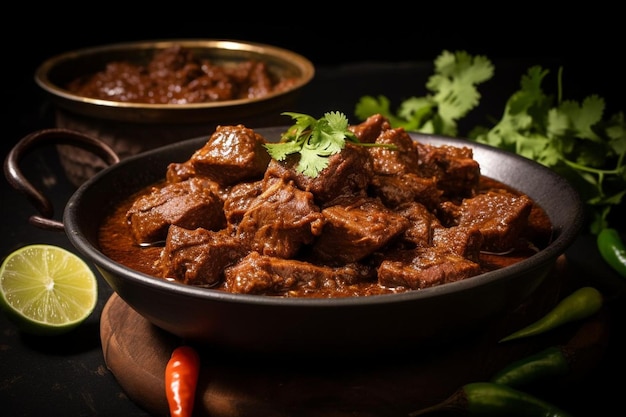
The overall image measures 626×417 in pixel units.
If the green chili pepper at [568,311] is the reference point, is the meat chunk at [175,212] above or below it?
above

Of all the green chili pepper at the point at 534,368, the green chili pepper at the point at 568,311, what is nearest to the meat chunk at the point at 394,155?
the green chili pepper at the point at 568,311

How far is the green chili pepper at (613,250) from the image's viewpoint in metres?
5.00

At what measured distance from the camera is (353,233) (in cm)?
368

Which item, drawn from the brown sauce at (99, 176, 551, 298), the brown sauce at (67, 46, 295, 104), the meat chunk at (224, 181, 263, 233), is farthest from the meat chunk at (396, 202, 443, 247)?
the brown sauce at (67, 46, 295, 104)

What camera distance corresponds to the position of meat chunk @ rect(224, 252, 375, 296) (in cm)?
352

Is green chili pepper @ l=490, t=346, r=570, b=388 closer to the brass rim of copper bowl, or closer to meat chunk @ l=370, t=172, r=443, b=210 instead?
meat chunk @ l=370, t=172, r=443, b=210

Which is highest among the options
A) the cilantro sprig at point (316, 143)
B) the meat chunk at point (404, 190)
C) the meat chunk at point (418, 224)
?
the cilantro sprig at point (316, 143)

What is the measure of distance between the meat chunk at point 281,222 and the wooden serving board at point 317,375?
1.70 ft

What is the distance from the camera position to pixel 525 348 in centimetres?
388

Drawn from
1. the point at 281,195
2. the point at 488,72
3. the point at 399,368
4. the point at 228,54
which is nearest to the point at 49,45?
the point at 228,54

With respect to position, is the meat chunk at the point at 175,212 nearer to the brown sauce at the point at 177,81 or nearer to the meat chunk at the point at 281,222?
the meat chunk at the point at 281,222

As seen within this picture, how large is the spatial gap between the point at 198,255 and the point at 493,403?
56.1 inches

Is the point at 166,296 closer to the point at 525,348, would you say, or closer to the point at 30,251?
the point at 30,251

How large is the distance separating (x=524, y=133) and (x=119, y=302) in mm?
3326
